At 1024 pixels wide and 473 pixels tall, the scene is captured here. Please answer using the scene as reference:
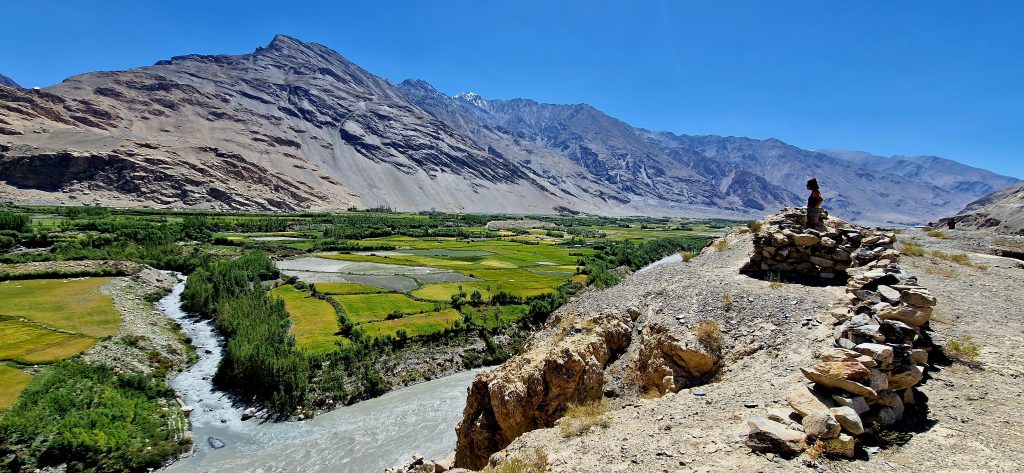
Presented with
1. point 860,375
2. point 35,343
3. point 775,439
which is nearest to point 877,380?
point 860,375

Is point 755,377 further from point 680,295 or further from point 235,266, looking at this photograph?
point 235,266

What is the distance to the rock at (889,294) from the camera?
11.6 metres

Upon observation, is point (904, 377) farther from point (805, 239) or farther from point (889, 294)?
point (805, 239)

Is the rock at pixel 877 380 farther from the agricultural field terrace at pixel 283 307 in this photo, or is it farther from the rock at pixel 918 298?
the agricultural field terrace at pixel 283 307

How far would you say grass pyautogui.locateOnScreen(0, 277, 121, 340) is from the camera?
1523 inches

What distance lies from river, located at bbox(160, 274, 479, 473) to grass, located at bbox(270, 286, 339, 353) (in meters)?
6.84

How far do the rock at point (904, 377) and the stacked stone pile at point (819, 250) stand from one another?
26.2ft

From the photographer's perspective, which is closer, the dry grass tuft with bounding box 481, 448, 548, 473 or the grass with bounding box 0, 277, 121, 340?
the dry grass tuft with bounding box 481, 448, 548, 473

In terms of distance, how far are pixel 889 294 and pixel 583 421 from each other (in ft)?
28.2

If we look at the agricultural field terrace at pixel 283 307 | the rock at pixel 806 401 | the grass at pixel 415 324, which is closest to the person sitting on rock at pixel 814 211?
the rock at pixel 806 401

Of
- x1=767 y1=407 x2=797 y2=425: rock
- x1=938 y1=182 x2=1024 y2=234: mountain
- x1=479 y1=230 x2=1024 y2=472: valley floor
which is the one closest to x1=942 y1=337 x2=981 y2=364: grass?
x1=479 y1=230 x2=1024 y2=472: valley floor

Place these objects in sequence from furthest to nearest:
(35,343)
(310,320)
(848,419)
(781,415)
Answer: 1. (310,320)
2. (35,343)
3. (781,415)
4. (848,419)

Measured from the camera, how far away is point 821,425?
820 centimetres

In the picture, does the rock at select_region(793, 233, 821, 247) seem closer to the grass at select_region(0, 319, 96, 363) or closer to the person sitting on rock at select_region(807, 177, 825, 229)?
the person sitting on rock at select_region(807, 177, 825, 229)
